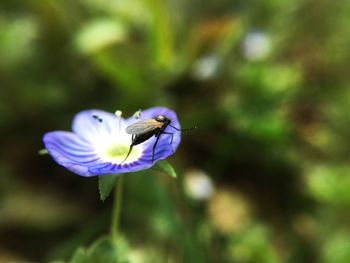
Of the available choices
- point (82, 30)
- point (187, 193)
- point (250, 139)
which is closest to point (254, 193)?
point (250, 139)

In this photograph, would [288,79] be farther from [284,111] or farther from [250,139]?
[250,139]

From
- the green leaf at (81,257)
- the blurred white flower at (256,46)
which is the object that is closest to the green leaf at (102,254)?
the green leaf at (81,257)

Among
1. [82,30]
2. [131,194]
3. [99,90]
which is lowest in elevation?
[131,194]

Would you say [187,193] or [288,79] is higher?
[288,79]

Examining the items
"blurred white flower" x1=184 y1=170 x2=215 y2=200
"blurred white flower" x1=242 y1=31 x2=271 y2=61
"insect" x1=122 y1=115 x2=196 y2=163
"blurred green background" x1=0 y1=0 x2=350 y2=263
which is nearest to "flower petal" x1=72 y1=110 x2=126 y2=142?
"insect" x1=122 y1=115 x2=196 y2=163

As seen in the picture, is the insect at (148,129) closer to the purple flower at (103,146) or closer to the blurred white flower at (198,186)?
the purple flower at (103,146)

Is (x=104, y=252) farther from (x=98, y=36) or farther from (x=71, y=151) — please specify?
(x=98, y=36)
